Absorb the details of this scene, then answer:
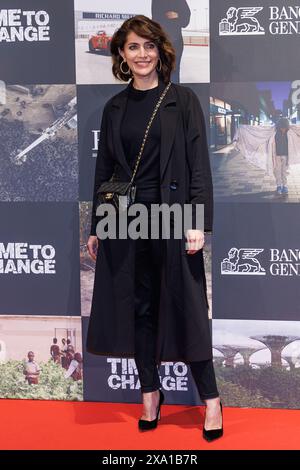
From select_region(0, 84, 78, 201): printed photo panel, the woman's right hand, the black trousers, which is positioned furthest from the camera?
select_region(0, 84, 78, 201): printed photo panel

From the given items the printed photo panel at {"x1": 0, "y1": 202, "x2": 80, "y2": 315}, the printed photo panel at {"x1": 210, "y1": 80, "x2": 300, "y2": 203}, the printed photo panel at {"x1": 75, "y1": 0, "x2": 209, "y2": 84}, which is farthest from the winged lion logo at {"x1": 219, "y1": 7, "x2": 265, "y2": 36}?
the printed photo panel at {"x1": 0, "y1": 202, "x2": 80, "y2": 315}

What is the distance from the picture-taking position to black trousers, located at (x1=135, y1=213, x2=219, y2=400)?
268 cm

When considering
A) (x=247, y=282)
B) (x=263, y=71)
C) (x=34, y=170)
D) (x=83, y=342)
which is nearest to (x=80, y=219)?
(x=34, y=170)

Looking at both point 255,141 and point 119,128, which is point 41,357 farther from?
point 255,141

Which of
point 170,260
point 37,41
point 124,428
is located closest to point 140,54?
point 37,41

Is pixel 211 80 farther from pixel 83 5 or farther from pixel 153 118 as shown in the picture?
pixel 83 5

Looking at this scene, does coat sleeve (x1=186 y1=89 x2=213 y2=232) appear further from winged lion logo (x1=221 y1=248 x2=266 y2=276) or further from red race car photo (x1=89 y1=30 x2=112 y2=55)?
red race car photo (x1=89 y1=30 x2=112 y2=55)

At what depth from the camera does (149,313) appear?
274 centimetres

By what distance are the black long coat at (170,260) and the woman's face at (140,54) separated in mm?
105

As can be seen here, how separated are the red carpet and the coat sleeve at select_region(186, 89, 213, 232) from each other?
2.95ft

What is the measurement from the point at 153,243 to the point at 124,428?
0.85m

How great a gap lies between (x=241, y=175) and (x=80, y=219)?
0.78m

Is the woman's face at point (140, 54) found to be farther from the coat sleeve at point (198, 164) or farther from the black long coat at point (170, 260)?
the coat sleeve at point (198, 164)
